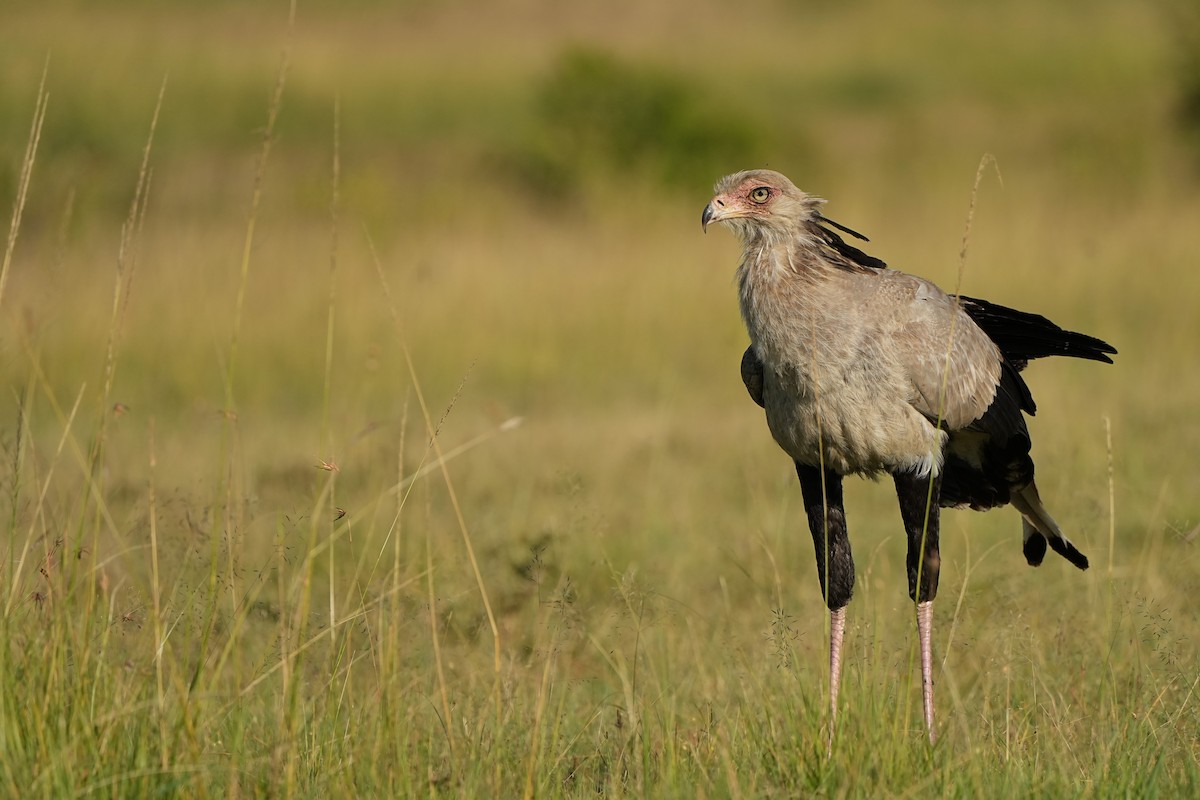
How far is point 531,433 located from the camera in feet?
29.8

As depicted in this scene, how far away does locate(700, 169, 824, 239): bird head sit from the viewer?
4.17m

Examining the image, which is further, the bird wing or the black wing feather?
the black wing feather

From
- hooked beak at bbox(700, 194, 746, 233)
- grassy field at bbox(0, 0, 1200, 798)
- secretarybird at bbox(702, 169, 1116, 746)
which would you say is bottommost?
grassy field at bbox(0, 0, 1200, 798)

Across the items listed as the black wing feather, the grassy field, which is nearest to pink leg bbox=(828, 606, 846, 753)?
the grassy field

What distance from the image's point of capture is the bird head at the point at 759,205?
4168 mm

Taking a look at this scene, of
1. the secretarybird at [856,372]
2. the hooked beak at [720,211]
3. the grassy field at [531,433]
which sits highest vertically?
the hooked beak at [720,211]

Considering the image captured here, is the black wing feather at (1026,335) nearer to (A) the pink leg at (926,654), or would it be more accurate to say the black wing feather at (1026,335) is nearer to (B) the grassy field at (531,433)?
(B) the grassy field at (531,433)

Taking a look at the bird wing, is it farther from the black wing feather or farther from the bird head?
the bird head

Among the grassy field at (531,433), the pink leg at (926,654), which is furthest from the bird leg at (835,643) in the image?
the pink leg at (926,654)

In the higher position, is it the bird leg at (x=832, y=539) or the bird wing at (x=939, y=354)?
the bird wing at (x=939, y=354)

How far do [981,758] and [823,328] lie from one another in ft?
4.15

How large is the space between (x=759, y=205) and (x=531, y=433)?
5.04m

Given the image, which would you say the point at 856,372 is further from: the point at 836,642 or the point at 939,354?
the point at 836,642

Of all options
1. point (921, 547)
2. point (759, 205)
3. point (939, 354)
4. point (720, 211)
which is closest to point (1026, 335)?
point (939, 354)
